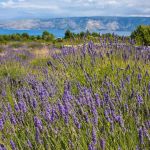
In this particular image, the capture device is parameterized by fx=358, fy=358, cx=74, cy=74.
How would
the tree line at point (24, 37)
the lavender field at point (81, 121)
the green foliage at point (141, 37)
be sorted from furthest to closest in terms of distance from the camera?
the tree line at point (24, 37)
the green foliage at point (141, 37)
the lavender field at point (81, 121)

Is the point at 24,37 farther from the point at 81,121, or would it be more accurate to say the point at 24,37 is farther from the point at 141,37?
the point at 81,121

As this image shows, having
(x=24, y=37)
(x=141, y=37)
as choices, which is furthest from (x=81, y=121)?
(x=24, y=37)

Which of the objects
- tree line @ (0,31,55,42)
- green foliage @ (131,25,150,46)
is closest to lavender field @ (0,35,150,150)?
green foliage @ (131,25,150,46)

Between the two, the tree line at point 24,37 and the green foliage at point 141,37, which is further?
the tree line at point 24,37

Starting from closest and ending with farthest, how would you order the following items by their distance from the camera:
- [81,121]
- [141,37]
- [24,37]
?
1. [81,121]
2. [141,37]
3. [24,37]

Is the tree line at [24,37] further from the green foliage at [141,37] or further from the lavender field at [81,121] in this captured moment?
the lavender field at [81,121]

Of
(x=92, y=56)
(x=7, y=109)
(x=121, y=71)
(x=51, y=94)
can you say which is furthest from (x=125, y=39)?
(x=7, y=109)

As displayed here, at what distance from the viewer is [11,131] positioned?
103 inches

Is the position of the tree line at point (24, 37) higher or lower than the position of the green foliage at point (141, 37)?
lower

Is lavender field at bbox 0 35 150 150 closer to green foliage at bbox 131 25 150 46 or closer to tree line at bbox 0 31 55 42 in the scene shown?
green foliage at bbox 131 25 150 46

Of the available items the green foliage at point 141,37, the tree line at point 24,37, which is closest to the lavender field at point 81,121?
the green foliage at point 141,37

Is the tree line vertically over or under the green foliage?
under

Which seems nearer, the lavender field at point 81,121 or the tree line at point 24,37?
the lavender field at point 81,121

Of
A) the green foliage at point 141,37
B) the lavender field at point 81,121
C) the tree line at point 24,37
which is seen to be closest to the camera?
the lavender field at point 81,121
